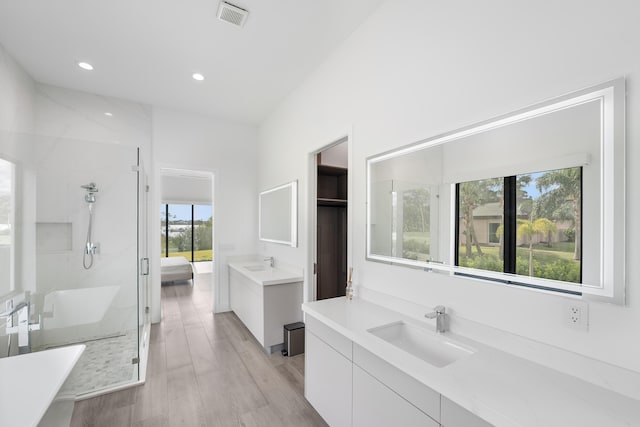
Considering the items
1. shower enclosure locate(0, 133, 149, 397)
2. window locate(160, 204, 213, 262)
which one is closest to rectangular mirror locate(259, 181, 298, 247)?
shower enclosure locate(0, 133, 149, 397)

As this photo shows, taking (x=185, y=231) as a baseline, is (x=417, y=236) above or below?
above

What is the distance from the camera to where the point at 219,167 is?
14.0ft

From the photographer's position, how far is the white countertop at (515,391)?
0.83 metres

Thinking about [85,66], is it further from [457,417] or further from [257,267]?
[457,417]

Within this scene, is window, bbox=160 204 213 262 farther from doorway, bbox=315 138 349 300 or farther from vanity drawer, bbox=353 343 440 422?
vanity drawer, bbox=353 343 440 422

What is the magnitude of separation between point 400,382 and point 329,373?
651 millimetres

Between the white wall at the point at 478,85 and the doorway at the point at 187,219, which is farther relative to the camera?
the doorway at the point at 187,219

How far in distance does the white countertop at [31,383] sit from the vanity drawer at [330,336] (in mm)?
1387

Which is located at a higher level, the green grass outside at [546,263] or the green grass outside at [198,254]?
the green grass outside at [546,263]

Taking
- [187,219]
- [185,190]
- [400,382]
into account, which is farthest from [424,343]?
[187,219]

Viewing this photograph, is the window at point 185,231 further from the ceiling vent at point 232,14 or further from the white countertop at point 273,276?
the ceiling vent at point 232,14

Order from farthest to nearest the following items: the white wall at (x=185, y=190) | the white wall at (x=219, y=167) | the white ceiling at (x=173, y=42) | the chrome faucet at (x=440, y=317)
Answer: the white wall at (x=185, y=190)
the white wall at (x=219, y=167)
the white ceiling at (x=173, y=42)
the chrome faucet at (x=440, y=317)

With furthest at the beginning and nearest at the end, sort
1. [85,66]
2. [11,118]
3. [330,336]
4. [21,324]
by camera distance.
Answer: [85,66] < [11,118] < [21,324] < [330,336]

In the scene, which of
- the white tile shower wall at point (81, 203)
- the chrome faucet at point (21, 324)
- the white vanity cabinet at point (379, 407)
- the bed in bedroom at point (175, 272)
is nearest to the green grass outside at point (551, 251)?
the white vanity cabinet at point (379, 407)
